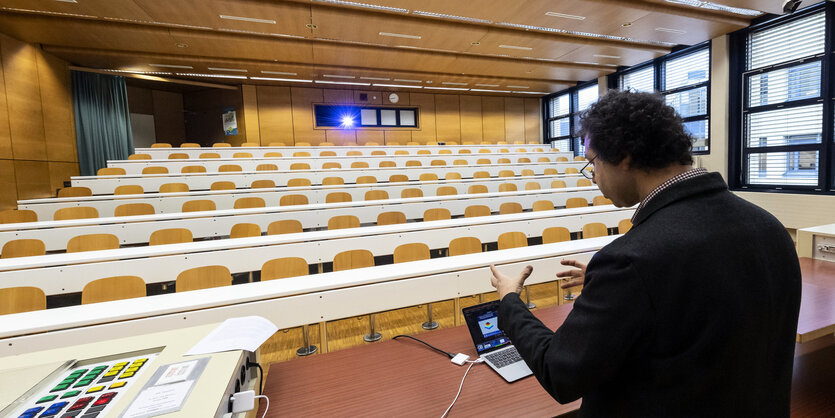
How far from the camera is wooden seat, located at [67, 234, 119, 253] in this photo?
3.20 metres

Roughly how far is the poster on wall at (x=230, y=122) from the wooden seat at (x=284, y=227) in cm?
721

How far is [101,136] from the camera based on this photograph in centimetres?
785

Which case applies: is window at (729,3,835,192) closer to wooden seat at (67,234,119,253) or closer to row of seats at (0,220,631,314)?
row of seats at (0,220,631,314)

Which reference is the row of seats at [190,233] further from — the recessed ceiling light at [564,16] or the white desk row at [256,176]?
the recessed ceiling light at [564,16]

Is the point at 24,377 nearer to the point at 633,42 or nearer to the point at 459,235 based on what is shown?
the point at 459,235

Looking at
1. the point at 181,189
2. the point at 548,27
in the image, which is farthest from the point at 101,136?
the point at 548,27

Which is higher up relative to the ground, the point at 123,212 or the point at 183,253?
the point at 123,212

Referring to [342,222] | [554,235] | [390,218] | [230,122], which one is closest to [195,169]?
[342,222]

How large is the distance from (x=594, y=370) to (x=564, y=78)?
9.94 m

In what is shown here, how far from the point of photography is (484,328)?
1.39 meters

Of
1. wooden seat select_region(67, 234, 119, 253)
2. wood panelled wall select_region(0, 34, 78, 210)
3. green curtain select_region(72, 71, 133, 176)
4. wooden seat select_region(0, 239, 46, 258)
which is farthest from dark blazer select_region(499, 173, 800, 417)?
green curtain select_region(72, 71, 133, 176)

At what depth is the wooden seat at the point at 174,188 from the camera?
5.27m

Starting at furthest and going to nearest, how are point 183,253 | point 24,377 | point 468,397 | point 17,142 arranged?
1. point 17,142
2. point 183,253
3. point 468,397
4. point 24,377

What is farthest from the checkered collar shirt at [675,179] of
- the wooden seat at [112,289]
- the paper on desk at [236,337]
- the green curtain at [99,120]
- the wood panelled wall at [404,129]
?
the wood panelled wall at [404,129]
